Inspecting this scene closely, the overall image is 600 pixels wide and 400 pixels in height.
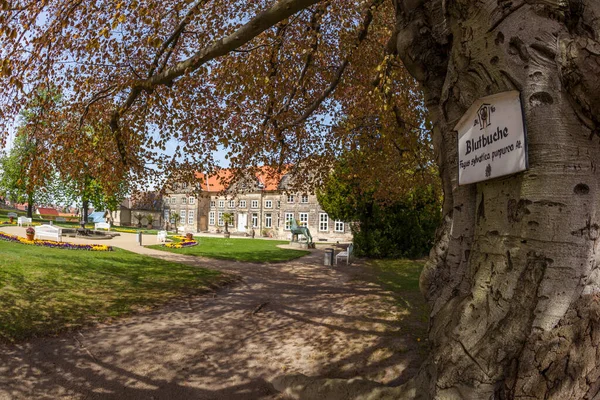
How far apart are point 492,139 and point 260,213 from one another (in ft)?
151

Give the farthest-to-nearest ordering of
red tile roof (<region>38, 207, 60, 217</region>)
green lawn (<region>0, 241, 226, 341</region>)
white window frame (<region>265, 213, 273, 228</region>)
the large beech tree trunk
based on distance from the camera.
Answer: red tile roof (<region>38, 207, 60, 217</region>), white window frame (<region>265, 213, 273, 228</region>), green lawn (<region>0, 241, 226, 341</region>), the large beech tree trunk

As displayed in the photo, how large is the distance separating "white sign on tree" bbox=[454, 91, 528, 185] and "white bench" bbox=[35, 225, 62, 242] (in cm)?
1994

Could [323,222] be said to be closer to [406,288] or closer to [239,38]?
[406,288]

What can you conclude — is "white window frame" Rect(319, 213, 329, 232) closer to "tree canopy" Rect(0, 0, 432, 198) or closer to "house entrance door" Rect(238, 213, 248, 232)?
"house entrance door" Rect(238, 213, 248, 232)

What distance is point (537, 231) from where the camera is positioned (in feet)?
6.93

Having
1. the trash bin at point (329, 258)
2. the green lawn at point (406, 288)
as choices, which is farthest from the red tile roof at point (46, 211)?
the green lawn at point (406, 288)

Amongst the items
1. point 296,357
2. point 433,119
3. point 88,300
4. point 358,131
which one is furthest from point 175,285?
point 433,119

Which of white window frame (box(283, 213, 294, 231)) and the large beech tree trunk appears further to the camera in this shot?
white window frame (box(283, 213, 294, 231))

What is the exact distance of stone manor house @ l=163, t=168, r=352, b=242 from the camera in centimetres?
4219

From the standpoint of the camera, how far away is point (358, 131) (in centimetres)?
1145

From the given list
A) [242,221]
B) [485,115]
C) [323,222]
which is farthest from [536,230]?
[242,221]

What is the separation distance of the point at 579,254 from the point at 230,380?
3.95 metres

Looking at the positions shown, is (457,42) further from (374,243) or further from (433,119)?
(374,243)

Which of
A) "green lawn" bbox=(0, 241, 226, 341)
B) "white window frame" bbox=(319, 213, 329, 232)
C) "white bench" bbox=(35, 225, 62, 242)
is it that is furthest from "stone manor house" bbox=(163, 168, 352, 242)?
"green lawn" bbox=(0, 241, 226, 341)
